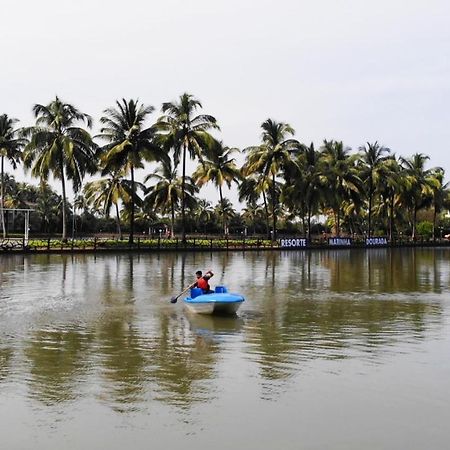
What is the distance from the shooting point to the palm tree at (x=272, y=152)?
2221 inches

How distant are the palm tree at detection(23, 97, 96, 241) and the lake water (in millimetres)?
27454

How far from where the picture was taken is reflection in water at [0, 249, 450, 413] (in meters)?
8.98

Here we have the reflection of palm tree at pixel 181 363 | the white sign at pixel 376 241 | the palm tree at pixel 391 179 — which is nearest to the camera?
the reflection of palm tree at pixel 181 363

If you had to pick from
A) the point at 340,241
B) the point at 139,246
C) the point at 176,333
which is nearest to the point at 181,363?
the point at 176,333

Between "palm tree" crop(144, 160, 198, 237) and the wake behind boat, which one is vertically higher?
"palm tree" crop(144, 160, 198, 237)

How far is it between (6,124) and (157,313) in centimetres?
4076

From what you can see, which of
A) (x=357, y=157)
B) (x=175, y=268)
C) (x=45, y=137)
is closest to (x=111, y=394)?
(x=175, y=268)

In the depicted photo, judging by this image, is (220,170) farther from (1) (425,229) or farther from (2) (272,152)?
(1) (425,229)

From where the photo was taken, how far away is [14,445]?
6.64 metres

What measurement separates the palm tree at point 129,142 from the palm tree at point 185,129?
1434 millimetres

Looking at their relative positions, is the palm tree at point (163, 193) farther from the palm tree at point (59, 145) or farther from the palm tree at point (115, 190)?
the palm tree at point (59, 145)

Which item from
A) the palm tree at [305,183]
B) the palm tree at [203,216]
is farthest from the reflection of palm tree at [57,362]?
the palm tree at [203,216]

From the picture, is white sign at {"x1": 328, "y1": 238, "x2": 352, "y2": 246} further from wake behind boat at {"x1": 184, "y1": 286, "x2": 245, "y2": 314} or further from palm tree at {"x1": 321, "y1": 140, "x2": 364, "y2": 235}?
wake behind boat at {"x1": 184, "y1": 286, "x2": 245, "y2": 314}

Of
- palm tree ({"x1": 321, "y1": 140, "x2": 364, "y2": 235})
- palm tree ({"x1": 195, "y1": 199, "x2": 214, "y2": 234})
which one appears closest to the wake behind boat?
palm tree ({"x1": 321, "y1": 140, "x2": 364, "y2": 235})
